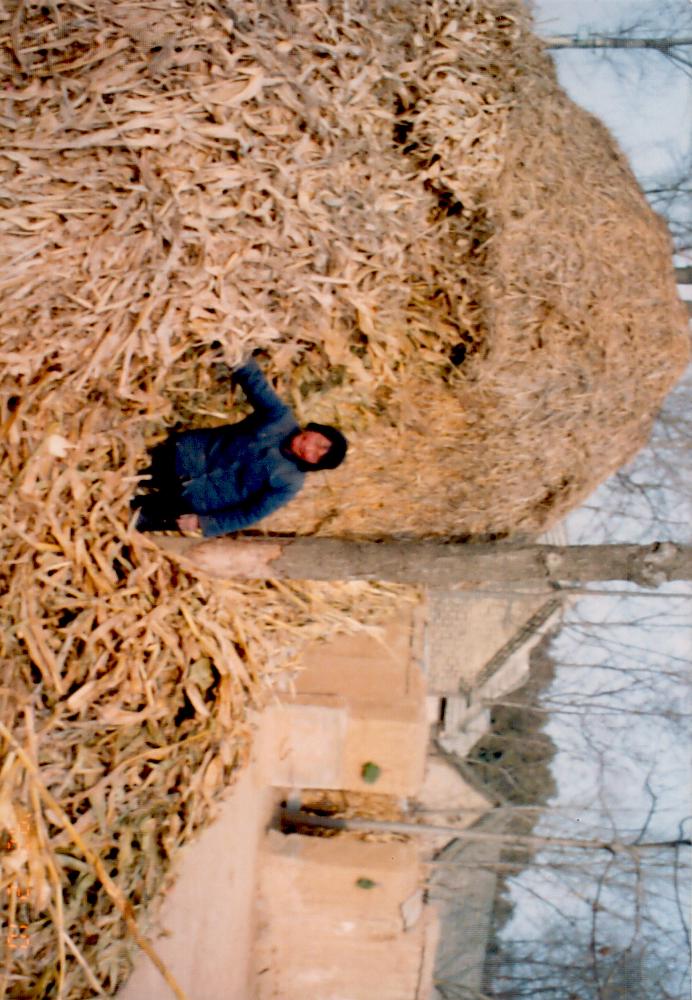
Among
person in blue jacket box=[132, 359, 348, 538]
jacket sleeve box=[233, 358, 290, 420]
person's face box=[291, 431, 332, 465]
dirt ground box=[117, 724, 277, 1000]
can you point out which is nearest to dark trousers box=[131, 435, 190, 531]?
person in blue jacket box=[132, 359, 348, 538]

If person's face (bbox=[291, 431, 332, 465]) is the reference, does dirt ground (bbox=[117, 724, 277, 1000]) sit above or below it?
below

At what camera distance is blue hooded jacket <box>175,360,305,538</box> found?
3545 millimetres

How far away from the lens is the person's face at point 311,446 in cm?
337

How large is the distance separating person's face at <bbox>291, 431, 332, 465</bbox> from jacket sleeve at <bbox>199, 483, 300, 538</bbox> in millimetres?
207

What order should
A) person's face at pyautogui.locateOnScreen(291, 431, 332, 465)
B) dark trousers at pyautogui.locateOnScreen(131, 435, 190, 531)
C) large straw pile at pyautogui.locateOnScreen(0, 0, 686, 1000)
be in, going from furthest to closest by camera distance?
dark trousers at pyautogui.locateOnScreen(131, 435, 190, 531), person's face at pyautogui.locateOnScreen(291, 431, 332, 465), large straw pile at pyautogui.locateOnScreen(0, 0, 686, 1000)

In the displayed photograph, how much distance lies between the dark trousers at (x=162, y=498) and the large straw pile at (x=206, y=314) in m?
0.18

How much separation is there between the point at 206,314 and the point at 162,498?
0.96m

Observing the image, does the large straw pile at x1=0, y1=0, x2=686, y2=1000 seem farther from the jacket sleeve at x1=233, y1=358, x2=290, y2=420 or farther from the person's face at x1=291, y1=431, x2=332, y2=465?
the person's face at x1=291, y1=431, x2=332, y2=465

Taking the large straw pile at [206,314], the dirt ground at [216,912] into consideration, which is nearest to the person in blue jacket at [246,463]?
the large straw pile at [206,314]

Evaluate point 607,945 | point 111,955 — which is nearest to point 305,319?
point 111,955

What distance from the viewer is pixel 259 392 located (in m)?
3.59

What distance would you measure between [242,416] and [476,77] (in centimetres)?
209

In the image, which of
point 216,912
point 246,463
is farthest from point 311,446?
point 216,912

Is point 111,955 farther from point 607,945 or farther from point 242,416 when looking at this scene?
point 607,945
